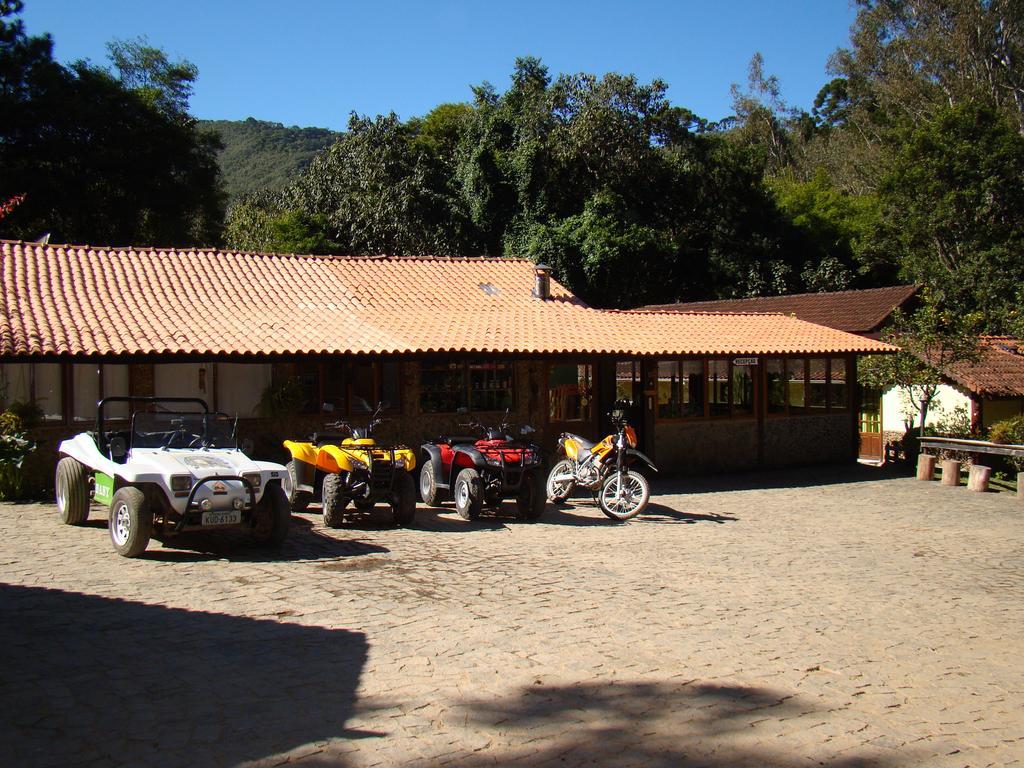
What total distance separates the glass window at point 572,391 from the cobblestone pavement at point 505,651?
7139 millimetres

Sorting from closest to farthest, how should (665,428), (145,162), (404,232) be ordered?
(665,428), (145,162), (404,232)

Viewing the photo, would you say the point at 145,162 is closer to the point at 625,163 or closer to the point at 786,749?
the point at 625,163

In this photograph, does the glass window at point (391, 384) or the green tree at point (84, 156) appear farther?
the green tree at point (84, 156)

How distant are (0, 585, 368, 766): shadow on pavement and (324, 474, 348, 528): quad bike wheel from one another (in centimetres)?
411

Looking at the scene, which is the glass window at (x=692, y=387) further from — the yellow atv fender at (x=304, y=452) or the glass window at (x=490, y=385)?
the yellow atv fender at (x=304, y=452)

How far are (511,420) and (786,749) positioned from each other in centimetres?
1287

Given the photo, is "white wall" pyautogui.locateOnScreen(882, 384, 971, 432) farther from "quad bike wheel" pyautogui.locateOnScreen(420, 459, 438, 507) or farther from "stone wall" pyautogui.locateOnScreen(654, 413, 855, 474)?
"quad bike wheel" pyautogui.locateOnScreen(420, 459, 438, 507)

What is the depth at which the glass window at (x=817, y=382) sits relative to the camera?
69.3 ft

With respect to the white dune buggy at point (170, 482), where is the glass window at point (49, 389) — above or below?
above

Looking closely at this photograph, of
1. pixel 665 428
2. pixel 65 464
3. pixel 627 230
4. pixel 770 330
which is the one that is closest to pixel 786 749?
pixel 65 464

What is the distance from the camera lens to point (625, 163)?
1497 inches

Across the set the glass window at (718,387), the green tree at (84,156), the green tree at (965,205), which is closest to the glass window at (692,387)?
the glass window at (718,387)

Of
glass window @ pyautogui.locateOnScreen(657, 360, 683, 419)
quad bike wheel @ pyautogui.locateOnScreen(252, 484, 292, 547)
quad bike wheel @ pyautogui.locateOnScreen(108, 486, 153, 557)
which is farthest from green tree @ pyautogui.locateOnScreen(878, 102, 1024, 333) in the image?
quad bike wheel @ pyautogui.locateOnScreen(108, 486, 153, 557)

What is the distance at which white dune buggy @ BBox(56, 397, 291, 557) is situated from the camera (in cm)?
944
